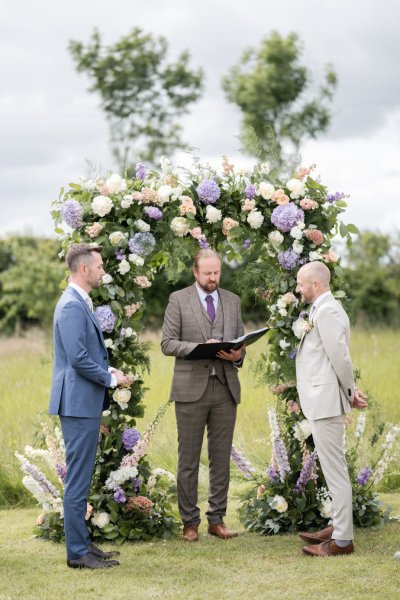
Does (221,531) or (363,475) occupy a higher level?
(363,475)

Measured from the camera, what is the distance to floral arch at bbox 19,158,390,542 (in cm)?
646

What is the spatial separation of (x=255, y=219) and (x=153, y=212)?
2.56 ft

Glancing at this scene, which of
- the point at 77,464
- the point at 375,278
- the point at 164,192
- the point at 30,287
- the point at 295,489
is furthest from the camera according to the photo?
the point at 375,278

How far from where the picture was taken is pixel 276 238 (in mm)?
6734

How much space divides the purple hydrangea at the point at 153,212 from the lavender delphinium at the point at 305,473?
2.11 meters

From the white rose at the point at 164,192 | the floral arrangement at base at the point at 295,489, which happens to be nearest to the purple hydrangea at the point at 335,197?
the white rose at the point at 164,192

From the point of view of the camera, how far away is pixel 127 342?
6.56 m

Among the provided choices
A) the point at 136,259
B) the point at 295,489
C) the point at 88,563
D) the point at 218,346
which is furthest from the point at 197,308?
the point at 88,563

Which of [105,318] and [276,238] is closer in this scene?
[105,318]

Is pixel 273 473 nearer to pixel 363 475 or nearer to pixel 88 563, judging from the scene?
pixel 363 475

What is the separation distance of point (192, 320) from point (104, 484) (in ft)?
4.65

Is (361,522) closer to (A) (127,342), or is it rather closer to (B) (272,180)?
(A) (127,342)

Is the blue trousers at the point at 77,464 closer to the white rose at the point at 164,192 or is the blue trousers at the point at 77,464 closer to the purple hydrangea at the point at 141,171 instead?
the white rose at the point at 164,192

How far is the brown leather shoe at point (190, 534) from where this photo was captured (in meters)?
6.34
